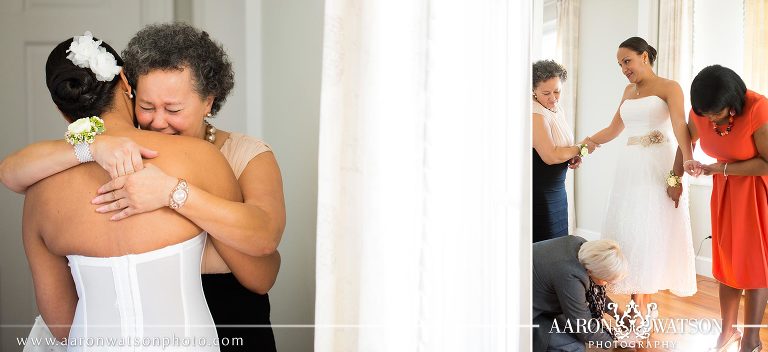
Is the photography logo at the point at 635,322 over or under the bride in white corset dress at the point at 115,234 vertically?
under

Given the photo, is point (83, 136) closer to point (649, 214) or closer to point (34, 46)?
point (649, 214)

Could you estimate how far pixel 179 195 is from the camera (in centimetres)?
103

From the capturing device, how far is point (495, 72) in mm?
927

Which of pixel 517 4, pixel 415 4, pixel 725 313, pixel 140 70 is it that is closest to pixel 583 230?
pixel 725 313

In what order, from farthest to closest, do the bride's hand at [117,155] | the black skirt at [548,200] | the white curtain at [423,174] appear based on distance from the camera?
1. the black skirt at [548,200]
2. the bride's hand at [117,155]
3. the white curtain at [423,174]

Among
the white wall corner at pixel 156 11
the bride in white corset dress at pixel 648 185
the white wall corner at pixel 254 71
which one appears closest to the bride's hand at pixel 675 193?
the bride in white corset dress at pixel 648 185

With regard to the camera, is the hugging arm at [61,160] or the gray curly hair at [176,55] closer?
the hugging arm at [61,160]

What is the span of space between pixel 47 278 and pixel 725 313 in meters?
1.45

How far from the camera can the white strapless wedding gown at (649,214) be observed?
1124 millimetres

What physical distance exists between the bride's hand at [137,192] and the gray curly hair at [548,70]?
0.79m

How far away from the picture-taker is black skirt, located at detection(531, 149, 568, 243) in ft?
3.95

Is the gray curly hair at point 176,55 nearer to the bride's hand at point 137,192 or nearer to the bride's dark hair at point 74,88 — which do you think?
the bride's dark hair at point 74,88

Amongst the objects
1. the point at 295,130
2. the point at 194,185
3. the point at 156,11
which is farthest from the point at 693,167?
the point at 156,11

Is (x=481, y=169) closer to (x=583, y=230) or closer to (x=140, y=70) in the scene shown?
(x=583, y=230)
